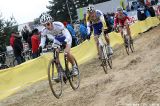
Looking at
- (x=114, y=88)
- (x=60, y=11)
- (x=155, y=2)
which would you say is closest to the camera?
(x=114, y=88)

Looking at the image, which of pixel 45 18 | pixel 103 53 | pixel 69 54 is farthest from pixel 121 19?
pixel 45 18

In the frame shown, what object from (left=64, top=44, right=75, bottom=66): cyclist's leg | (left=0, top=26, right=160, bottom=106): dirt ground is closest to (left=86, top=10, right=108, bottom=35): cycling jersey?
(left=0, top=26, right=160, bottom=106): dirt ground

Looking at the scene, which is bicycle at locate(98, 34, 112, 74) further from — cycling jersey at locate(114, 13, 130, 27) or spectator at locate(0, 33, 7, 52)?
spectator at locate(0, 33, 7, 52)

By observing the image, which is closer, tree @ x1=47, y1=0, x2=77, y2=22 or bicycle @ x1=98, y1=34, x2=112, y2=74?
bicycle @ x1=98, y1=34, x2=112, y2=74

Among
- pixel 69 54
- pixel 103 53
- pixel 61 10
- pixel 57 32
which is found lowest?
pixel 61 10

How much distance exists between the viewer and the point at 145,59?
13852 millimetres

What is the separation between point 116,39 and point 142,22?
5.64 m

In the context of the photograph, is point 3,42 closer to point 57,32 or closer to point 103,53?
point 103,53

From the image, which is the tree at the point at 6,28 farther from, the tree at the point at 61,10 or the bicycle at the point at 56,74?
the tree at the point at 61,10

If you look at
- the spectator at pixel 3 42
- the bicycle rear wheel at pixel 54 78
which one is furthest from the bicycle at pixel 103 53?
the spectator at pixel 3 42

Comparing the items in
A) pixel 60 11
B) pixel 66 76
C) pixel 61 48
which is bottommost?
pixel 60 11

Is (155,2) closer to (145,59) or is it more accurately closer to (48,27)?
(145,59)

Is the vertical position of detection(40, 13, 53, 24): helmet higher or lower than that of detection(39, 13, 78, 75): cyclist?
higher

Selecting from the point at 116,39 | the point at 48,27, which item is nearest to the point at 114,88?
the point at 48,27
